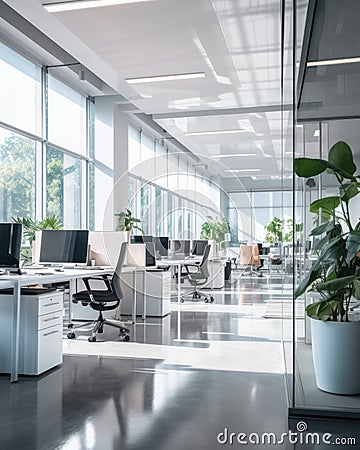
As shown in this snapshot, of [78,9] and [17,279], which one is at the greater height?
[78,9]

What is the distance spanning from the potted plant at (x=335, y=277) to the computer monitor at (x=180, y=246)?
23.4 feet

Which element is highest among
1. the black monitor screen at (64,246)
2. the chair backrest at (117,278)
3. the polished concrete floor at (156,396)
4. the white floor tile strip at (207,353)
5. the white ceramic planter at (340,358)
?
the black monitor screen at (64,246)

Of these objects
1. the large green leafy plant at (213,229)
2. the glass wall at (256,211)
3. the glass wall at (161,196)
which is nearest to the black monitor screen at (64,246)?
the glass wall at (161,196)

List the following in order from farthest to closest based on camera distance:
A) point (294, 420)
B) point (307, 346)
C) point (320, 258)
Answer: point (307, 346), point (320, 258), point (294, 420)

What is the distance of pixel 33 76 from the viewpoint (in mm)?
8492

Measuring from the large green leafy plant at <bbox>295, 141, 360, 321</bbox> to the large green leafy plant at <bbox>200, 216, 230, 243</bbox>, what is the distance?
8.97 metres

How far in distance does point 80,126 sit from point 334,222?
7.79m

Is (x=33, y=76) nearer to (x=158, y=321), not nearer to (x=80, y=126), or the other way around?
(x=80, y=126)

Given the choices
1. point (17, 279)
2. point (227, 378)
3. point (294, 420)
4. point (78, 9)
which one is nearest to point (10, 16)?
point (78, 9)

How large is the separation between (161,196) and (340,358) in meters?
9.64

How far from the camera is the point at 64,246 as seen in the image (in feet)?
19.4

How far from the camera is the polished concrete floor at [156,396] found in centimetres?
278

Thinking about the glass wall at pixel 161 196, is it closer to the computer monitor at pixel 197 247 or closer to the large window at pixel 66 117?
the computer monitor at pixel 197 247

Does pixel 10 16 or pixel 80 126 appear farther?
pixel 80 126
